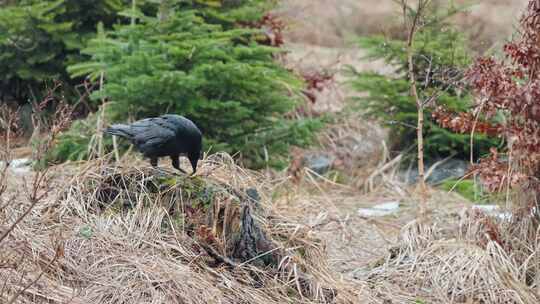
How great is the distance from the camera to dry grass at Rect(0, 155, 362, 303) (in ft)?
13.3

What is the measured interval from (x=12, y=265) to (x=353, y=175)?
5134 mm

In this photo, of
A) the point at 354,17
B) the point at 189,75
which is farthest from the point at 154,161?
the point at 354,17

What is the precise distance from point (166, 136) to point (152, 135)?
0.09 m

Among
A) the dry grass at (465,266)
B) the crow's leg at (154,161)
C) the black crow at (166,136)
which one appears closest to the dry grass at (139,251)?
the crow's leg at (154,161)

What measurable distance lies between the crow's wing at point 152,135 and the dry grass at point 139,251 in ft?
0.86

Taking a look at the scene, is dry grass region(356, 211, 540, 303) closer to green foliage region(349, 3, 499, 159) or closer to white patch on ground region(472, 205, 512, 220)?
white patch on ground region(472, 205, 512, 220)

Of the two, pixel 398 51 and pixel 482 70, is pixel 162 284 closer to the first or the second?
pixel 482 70

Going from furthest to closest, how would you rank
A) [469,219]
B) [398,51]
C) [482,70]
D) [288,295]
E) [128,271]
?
[398,51]
[469,219]
[482,70]
[288,295]
[128,271]

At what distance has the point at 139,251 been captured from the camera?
14.6 ft

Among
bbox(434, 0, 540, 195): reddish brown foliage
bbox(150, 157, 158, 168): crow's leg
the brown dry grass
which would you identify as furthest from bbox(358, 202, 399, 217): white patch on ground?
the brown dry grass

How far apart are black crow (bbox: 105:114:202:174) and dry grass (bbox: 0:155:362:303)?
0.81 ft

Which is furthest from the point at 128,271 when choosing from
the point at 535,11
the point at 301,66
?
the point at 301,66

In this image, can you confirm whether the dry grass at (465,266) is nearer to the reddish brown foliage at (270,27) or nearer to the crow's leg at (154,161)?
the crow's leg at (154,161)

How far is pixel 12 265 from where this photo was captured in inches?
154
